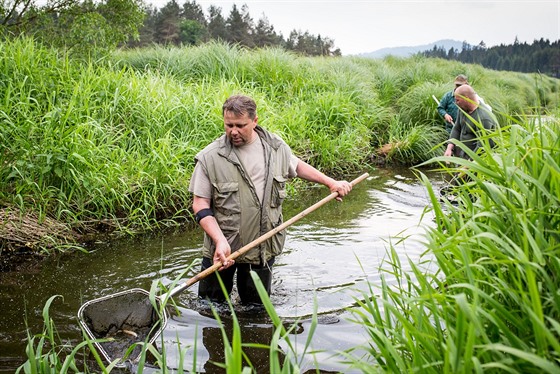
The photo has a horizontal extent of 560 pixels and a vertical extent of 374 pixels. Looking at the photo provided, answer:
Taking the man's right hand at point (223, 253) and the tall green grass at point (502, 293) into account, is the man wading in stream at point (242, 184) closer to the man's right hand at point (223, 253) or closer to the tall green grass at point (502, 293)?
the man's right hand at point (223, 253)

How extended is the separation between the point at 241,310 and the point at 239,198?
3.45ft

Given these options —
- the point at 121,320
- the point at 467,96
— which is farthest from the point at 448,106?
the point at 121,320

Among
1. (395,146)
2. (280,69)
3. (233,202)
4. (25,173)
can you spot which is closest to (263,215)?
(233,202)

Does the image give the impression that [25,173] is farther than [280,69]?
No

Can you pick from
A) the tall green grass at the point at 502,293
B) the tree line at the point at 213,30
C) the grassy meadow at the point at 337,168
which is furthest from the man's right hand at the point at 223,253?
the tree line at the point at 213,30

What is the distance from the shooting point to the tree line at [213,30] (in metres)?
35.7

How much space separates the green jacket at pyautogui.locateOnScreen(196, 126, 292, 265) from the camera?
4133 millimetres

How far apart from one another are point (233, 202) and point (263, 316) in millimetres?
1044

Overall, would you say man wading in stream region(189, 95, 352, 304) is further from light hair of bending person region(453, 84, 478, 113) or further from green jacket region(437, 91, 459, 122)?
green jacket region(437, 91, 459, 122)

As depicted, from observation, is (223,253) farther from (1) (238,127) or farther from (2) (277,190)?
(1) (238,127)

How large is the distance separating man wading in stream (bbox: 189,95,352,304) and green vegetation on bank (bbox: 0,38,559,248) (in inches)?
71.8

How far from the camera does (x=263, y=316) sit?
4574mm

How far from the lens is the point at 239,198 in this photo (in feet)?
13.6

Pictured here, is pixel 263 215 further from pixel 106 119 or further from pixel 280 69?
pixel 280 69
